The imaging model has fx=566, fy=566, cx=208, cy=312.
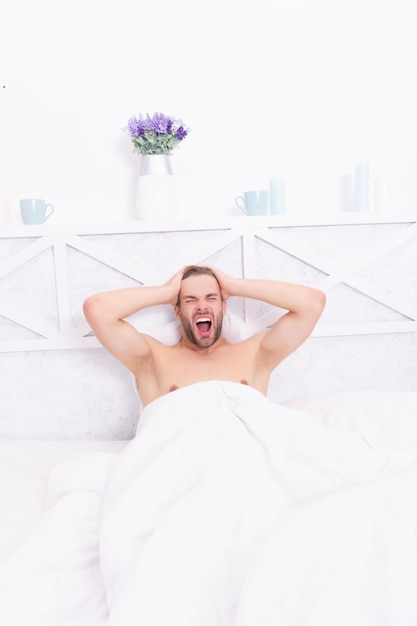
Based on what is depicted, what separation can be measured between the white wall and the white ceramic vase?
17 cm

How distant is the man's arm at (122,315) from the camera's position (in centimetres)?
181

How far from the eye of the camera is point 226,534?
98cm

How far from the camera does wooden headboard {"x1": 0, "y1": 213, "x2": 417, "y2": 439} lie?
6.66ft

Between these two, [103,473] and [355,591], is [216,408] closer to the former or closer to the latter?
[103,473]

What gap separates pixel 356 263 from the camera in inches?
82.4

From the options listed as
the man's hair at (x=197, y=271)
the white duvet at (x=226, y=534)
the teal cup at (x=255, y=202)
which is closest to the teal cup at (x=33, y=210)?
the man's hair at (x=197, y=271)

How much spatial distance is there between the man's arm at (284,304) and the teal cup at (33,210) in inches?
26.3

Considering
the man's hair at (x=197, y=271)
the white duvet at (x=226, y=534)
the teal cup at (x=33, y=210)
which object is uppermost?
the teal cup at (x=33, y=210)

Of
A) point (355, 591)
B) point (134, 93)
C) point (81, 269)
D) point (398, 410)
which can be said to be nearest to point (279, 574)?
point (355, 591)

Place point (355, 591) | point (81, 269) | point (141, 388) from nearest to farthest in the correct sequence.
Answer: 1. point (355, 591)
2. point (141, 388)
3. point (81, 269)

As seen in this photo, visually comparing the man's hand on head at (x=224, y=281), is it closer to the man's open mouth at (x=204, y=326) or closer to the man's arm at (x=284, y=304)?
the man's arm at (x=284, y=304)

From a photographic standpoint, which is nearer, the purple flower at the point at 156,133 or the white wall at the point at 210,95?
the purple flower at the point at 156,133

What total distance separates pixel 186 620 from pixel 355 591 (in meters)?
0.25

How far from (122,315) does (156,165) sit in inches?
22.5
